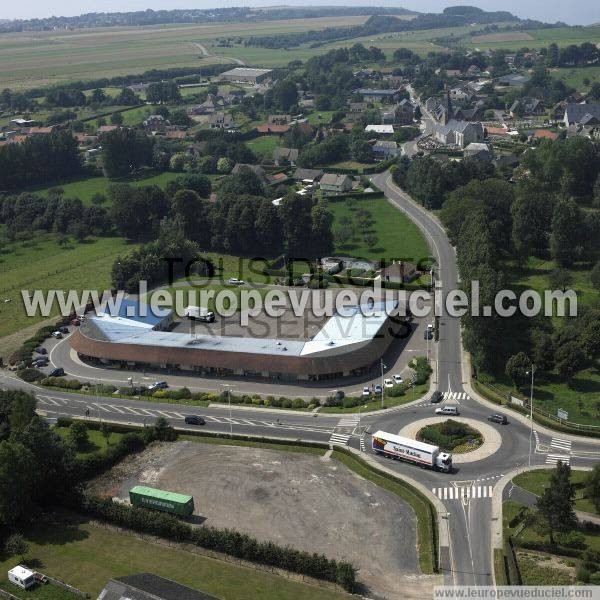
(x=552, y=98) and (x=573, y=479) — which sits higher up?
(x=552, y=98)

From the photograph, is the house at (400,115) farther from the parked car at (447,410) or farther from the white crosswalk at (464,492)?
the white crosswalk at (464,492)

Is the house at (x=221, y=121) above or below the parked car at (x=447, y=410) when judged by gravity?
above

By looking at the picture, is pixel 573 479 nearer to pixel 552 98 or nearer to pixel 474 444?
pixel 474 444

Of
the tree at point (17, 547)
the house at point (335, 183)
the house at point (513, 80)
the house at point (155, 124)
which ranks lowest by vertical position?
the tree at point (17, 547)

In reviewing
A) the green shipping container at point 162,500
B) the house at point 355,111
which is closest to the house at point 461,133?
the house at point 355,111

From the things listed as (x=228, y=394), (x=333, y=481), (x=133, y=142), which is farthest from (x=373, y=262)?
(x=133, y=142)

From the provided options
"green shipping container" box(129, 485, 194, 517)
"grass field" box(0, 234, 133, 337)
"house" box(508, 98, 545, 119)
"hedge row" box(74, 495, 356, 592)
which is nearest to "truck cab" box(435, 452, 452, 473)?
"hedge row" box(74, 495, 356, 592)
